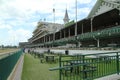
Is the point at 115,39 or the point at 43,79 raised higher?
the point at 115,39

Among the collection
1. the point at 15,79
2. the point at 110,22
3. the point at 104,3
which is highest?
the point at 104,3

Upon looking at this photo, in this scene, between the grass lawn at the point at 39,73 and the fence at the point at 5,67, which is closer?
the fence at the point at 5,67

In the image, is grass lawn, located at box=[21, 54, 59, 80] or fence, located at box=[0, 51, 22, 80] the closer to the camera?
fence, located at box=[0, 51, 22, 80]

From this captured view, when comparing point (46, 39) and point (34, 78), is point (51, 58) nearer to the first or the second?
point (34, 78)

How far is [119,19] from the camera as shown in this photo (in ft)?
128

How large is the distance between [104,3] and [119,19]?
572 cm

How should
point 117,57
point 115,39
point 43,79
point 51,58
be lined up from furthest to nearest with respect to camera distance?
point 115,39, point 51,58, point 43,79, point 117,57

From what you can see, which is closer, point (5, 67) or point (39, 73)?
point (5, 67)

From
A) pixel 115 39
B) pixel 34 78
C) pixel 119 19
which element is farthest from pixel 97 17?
pixel 34 78

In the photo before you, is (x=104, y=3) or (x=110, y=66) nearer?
(x=110, y=66)

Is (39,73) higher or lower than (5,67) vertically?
lower

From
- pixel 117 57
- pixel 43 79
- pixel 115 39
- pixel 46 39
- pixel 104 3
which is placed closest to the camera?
pixel 117 57

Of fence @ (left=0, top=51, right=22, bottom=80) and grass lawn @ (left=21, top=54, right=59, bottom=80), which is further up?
fence @ (left=0, top=51, right=22, bottom=80)

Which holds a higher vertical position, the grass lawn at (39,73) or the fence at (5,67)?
the fence at (5,67)
